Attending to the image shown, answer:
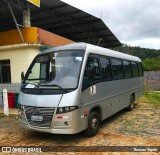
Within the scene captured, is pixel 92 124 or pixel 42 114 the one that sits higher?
pixel 42 114

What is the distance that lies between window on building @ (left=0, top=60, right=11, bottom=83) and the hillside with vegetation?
36.9 meters

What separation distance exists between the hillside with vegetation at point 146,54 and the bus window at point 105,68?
39.6 m

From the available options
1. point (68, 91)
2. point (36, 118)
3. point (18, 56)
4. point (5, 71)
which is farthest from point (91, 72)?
point (5, 71)

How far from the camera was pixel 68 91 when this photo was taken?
6.44 m

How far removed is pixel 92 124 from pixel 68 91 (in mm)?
1470

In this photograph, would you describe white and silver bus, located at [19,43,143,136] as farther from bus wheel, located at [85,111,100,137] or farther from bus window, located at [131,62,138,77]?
bus window, located at [131,62,138,77]

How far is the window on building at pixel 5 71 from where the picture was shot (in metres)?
13.8

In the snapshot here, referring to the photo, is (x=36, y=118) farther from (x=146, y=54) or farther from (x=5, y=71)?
(x=146, y=54)

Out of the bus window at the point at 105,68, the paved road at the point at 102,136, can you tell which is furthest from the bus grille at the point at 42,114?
the bus window at the point at 105,68

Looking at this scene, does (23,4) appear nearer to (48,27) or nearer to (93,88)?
(48,27)

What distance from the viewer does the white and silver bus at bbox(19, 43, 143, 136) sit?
20.7ft

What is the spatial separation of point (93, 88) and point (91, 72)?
0.48 m

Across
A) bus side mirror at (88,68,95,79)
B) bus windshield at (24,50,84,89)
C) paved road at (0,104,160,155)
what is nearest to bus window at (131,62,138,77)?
paved road at (0,104,160,155)

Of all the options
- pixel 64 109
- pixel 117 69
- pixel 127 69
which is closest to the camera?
pixel 64 109
